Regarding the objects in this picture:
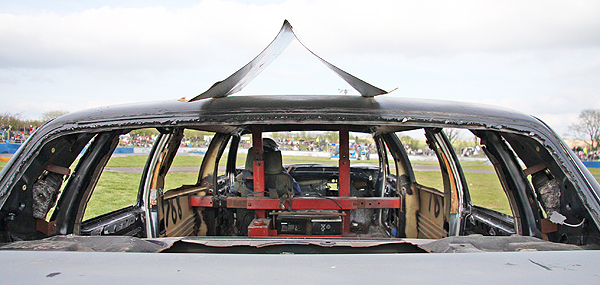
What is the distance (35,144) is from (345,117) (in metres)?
1.32

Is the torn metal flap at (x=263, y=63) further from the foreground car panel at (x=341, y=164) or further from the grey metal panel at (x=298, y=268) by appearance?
the grey metal panel at (x=298, y=268)

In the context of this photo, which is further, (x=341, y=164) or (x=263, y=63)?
(x=341, y=164)

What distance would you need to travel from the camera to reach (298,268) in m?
0.84

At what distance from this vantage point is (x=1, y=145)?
29.0m

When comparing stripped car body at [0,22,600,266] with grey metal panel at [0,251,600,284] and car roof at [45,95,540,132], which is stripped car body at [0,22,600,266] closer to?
car roof at [45,95,540,132]

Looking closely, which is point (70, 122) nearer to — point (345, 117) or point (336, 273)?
point (345, 117)

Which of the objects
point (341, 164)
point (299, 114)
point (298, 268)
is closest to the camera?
point (298, 268)

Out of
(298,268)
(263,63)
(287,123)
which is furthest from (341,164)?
(298,268)

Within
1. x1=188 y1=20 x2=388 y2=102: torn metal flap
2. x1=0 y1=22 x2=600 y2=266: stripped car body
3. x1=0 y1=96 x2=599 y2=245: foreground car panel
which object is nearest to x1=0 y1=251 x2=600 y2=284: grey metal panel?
x1=0 y1=22 x2=600 y2=266: stripped car body

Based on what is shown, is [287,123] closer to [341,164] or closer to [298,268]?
[298,268]

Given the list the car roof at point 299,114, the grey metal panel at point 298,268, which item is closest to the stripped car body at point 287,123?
the car roof at point 299,114

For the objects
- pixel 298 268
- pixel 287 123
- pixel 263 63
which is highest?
pixel 263 63

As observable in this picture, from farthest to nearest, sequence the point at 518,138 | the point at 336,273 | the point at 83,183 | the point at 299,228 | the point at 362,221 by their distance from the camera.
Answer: the point at 362,221 → the point at 299,228 → the point at 83,183 → the point at 518,138 → the point at 336,273

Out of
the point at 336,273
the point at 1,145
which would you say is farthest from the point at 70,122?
the point at 1,145
